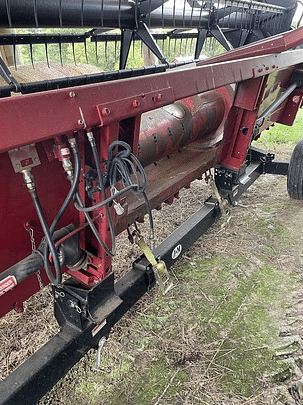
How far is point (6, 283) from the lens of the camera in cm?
118

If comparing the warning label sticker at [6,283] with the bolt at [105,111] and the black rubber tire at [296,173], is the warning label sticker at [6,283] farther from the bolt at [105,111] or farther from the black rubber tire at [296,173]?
the black rubber tire at [296,173]

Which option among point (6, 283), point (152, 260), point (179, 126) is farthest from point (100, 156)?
point (179, 126)

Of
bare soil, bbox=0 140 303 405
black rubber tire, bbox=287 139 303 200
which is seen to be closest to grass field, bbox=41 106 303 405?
bare soil, bbox=0 140 303 405

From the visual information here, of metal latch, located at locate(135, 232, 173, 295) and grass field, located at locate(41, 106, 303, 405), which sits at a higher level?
metal latch, located at locate(135, 232, 173, 295)

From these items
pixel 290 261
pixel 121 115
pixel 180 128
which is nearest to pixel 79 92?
pixel 121 115

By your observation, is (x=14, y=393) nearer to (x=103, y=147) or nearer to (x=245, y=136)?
(x=103, y=147)

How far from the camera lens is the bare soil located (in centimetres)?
179

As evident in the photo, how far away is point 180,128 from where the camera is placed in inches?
91.7

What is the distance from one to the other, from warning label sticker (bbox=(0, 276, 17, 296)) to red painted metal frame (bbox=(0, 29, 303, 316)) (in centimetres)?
16

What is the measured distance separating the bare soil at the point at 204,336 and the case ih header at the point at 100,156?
38cm

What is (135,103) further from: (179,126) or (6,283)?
(179,126)

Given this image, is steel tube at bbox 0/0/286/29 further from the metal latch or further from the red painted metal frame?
the metal latch

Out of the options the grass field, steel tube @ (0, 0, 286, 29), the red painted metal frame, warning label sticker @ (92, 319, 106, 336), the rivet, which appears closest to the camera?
the red painted metal frame

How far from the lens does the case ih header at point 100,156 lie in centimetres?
113
